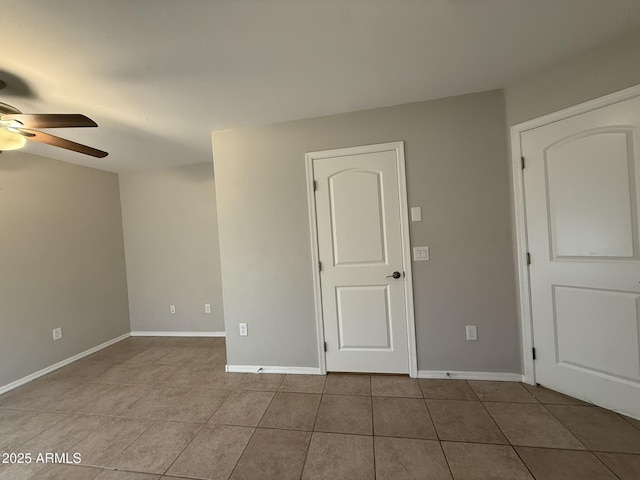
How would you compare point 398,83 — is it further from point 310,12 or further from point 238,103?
point 238,103

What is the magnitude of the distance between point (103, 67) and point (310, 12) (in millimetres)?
1284

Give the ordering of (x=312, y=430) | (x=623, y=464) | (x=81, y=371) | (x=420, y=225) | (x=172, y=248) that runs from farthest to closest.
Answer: (x=172, y=248)
(x=81, y=371)
(x=420, y=225)
(x=312, y=430)
(x=623, y=464)

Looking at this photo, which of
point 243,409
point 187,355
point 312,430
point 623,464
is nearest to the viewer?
point 623,464

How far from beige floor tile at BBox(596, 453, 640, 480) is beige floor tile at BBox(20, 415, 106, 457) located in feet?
10.4

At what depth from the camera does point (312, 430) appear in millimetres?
1687

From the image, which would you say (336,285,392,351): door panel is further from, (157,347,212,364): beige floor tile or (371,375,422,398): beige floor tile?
(157,347,212,364): beige floor tile

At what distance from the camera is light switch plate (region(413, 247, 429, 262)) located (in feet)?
7.25

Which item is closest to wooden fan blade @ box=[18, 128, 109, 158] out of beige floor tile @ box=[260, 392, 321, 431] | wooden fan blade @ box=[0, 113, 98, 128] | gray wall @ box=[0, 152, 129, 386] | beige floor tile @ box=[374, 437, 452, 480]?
wooden fan blade @ box=[0, 113, 98, 128]

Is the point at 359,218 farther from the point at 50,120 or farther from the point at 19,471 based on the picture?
the point at 19,471

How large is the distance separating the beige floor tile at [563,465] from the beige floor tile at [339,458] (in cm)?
86

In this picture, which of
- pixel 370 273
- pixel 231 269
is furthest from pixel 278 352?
pixel 370 273

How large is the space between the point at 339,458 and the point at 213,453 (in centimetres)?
77

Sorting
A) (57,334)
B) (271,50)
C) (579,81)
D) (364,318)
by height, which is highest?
(271,50)

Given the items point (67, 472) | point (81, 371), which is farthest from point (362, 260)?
point (81, 371)
